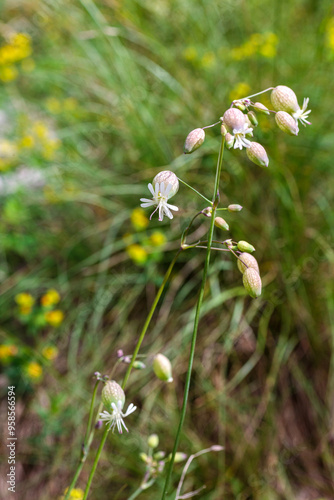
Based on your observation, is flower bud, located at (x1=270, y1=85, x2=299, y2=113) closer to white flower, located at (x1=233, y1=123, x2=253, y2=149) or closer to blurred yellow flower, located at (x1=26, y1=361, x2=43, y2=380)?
white flower, located at (x1=233, y1=123, x2=253, y2=149)

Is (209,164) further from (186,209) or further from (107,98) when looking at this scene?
(107,98)

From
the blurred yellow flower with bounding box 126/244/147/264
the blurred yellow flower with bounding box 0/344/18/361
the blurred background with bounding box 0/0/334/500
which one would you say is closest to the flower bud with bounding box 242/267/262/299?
the blurred background with bounding box 0/0/334/500

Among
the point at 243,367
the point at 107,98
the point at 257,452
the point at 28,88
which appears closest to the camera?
the point at 257,452

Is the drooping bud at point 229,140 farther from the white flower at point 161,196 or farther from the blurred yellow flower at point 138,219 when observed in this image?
the blurred yellow flower at point 138,219

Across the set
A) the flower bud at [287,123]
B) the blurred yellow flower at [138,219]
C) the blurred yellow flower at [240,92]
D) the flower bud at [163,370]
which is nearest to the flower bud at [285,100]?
the flower bud at [287,123]

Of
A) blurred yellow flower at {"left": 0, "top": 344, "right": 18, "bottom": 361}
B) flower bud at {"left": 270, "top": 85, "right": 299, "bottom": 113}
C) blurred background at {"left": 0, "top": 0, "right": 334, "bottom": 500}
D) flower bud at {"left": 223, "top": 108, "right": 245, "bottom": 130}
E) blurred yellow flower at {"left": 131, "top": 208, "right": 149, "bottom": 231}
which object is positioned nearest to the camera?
flower bud at {"left": 223, "top": 108, "right": 245, "bottom": 130}

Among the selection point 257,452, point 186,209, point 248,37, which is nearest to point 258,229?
point 186,209

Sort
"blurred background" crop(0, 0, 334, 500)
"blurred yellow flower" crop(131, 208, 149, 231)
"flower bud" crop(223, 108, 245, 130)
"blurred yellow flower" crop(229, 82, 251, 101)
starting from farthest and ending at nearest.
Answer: "blurred yellow flower" crop(229, 82, 251, 101) < "blurred yellow flower" crop(131, 208, 149, 231) < "blurred background" crop(0, 0, 334, 500) < "flower bud" crop(223, 108, 245, 130)
